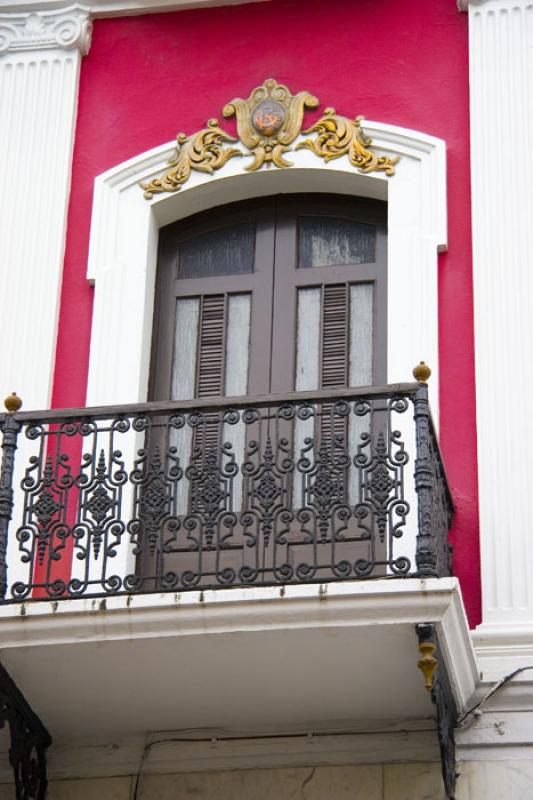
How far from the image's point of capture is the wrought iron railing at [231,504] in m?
10.7

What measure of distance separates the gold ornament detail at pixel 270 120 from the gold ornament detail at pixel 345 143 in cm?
12

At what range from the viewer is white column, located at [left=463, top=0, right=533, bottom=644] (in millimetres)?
11461

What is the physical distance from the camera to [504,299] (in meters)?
12.2

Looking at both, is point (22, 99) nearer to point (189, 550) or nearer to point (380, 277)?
point (380, 277)

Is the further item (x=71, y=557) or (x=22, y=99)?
(x=22, y=99)

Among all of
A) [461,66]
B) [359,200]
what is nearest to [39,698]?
[359,200]

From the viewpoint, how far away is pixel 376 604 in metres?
10.3

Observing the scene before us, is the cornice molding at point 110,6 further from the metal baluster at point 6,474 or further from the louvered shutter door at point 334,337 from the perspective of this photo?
the metal baluster at point 6,474

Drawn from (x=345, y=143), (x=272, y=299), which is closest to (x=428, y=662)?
(x=272, y=299)

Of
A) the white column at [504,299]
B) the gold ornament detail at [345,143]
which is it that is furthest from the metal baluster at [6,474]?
the gold ornament detail at [345,143]

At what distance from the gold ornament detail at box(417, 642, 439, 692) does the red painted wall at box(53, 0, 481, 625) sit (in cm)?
283

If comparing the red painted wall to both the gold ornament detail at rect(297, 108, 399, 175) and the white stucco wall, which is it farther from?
the white stucco wall

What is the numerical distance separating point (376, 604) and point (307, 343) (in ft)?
8.86

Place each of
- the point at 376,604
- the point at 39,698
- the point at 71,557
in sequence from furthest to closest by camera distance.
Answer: the point at 71,557
the point at 39,698
the point at 376,604
